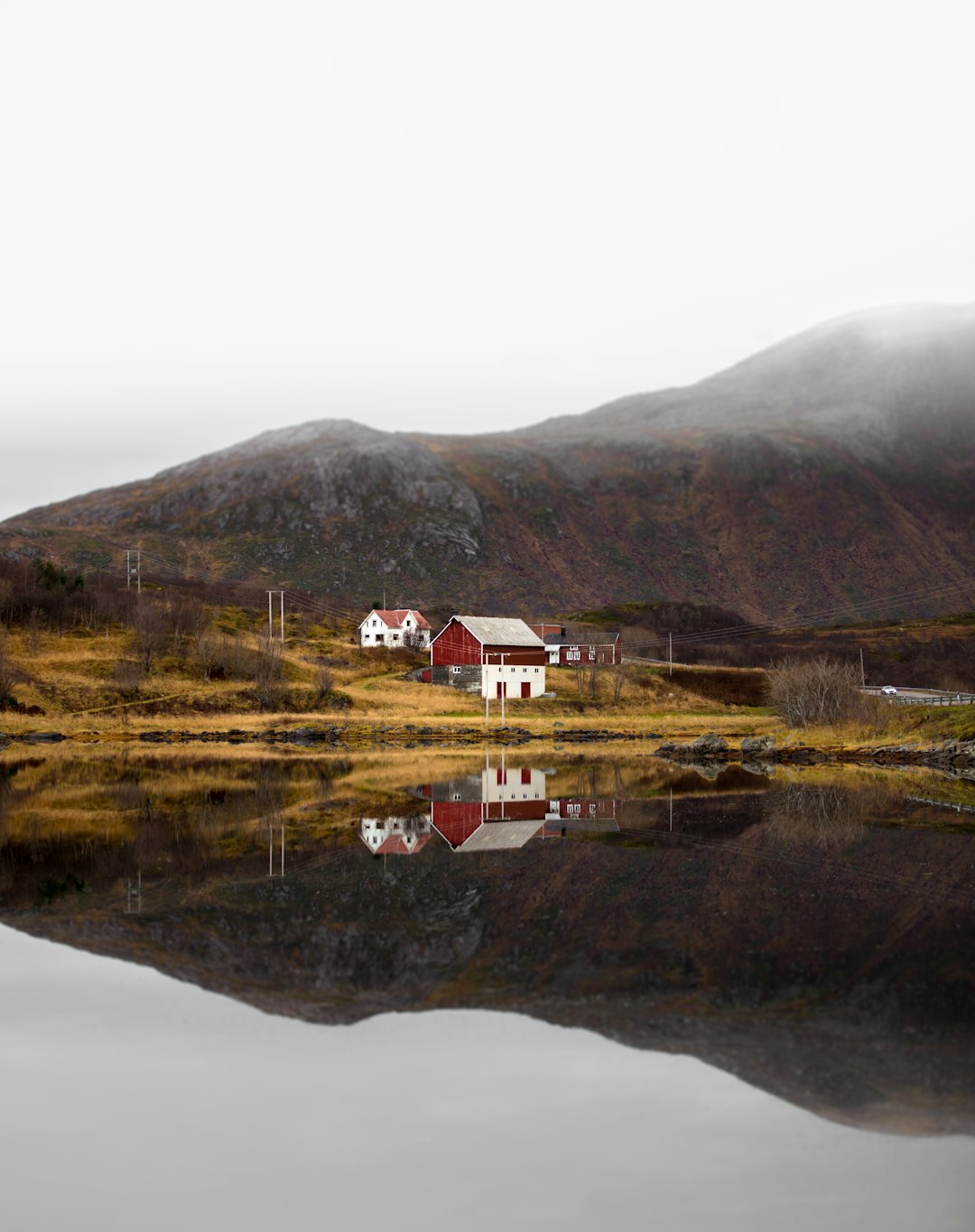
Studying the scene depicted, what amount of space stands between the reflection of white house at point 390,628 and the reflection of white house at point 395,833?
89.1 m

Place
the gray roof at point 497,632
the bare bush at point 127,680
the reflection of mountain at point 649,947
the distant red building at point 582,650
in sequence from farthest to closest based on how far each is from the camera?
the distant red building at point 582,650 → the gray roof at point 497,632 → the bare bush at point 127,680 → the reflection of mountain at point 649,947

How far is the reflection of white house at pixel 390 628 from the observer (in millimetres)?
118188

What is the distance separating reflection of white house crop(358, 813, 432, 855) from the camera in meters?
22.5

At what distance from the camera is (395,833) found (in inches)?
977

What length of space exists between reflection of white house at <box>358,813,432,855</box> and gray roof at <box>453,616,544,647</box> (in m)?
57.5

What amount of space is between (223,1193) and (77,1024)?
13.8 ft

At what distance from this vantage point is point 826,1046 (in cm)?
964

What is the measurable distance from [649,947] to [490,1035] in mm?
3749

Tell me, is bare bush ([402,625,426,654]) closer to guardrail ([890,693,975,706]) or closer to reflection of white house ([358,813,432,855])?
guardrail ([890,693,975,706])

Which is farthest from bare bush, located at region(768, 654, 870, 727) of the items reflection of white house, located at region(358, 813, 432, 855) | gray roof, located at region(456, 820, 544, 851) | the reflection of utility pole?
the reflection of utility pole

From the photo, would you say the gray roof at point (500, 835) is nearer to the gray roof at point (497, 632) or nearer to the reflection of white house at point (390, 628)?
the gray roof at point (497, 632)

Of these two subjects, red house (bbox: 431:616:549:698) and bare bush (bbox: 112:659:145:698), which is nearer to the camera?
bare bush (bbox: 112:659:145:698)

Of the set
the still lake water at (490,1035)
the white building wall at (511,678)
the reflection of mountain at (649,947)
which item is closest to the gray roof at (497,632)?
the white building wall at (511,678)

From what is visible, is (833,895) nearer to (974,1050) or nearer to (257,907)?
(974,1050)
